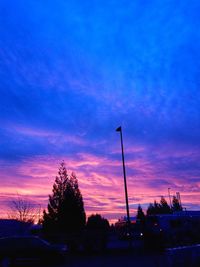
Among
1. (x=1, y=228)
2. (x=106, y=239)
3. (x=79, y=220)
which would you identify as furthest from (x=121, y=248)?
(x=79, y=220)

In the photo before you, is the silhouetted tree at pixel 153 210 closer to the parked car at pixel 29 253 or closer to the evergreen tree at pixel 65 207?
the evergreen tree at pixel 65 207

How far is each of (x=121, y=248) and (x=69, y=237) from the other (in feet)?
14.2

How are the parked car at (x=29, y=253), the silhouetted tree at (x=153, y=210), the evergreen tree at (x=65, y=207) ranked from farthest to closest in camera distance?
the silhouetted tree at (x=153, y=210) < the evergreen tree at (x=65, y=207) < the parked car at (x=29, y=253)

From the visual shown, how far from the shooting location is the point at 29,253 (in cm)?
1652

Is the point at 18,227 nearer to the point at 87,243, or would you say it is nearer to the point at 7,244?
the point at 87,243

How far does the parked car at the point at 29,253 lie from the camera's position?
53.7 feet

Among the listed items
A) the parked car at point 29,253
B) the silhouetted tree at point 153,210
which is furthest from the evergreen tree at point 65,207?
the parked car at point 29,253

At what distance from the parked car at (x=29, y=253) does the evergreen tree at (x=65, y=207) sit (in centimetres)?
4141

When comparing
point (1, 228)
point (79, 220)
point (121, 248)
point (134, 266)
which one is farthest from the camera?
point (79, 220)

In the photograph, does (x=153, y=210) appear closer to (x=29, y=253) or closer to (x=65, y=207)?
(x=65, y=207)

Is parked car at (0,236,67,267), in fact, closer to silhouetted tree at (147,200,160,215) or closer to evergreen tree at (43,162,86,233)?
evergreen tree at (43,162,86,233)

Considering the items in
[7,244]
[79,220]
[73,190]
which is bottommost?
[7,244]

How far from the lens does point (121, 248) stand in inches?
1080

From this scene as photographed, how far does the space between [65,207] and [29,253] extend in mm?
44113
